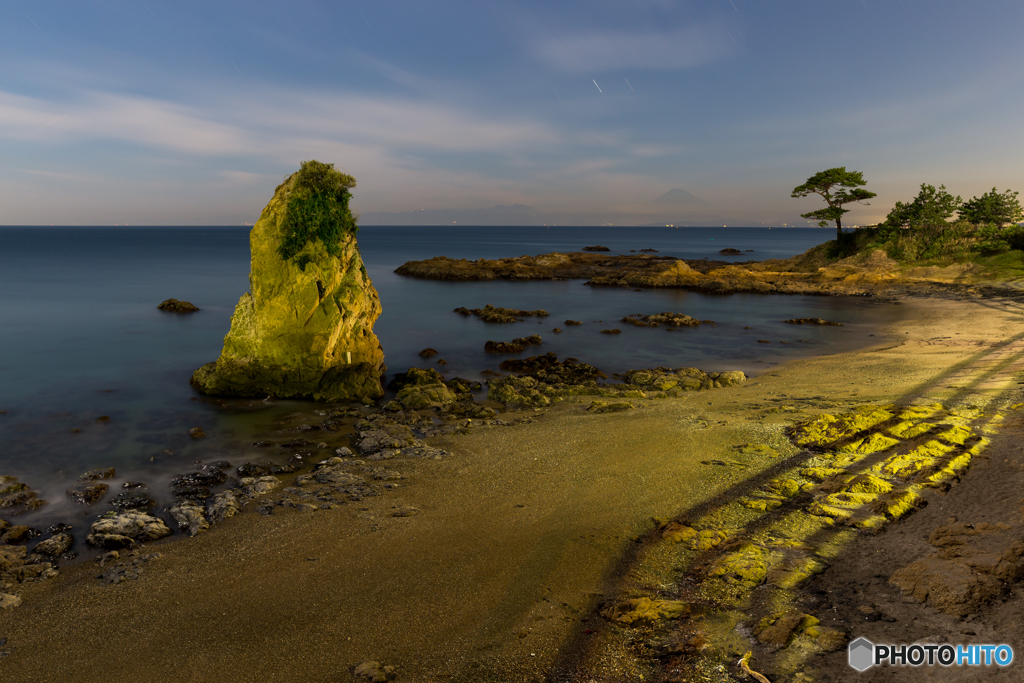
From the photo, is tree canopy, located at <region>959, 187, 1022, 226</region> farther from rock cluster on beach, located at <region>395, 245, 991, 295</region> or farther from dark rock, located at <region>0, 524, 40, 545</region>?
dark rock, located at <region>0, 524, 40, 545</region>

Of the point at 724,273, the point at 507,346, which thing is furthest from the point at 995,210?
the point at 507,346

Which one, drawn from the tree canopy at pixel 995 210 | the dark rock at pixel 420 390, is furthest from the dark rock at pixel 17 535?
the tree canopy at pixel 995 210

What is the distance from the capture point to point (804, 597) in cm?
681

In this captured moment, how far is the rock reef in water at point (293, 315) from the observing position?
19375 mm

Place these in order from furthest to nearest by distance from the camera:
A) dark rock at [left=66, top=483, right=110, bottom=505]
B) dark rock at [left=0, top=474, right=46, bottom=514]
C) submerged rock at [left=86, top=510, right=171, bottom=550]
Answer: dark rock at [left=66, top=483, right=110, bottom=505] < dark rock at [left=0, top=474, right=46, bottom=514] < submerged rock at [left=86, top=510, right=171, bottom=550]

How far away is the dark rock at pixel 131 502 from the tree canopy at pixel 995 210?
69902 millimetres

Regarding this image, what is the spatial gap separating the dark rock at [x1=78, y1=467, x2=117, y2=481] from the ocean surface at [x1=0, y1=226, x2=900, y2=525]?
7.7 inches

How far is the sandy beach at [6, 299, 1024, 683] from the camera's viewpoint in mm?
6340

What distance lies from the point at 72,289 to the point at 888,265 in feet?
273

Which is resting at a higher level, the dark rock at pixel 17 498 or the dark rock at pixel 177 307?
the dark rock at pixel 177 307

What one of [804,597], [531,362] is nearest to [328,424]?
[531,362]

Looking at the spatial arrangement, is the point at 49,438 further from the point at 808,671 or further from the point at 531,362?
the point at 808,671

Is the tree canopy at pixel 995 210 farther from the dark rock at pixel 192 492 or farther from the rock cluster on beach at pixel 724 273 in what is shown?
the dark rock at pixel 192 492

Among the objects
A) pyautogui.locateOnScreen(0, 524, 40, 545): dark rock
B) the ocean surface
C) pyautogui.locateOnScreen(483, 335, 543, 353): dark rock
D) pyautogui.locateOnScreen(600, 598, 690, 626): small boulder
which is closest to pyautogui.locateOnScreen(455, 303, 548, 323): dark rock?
the ocean surface
